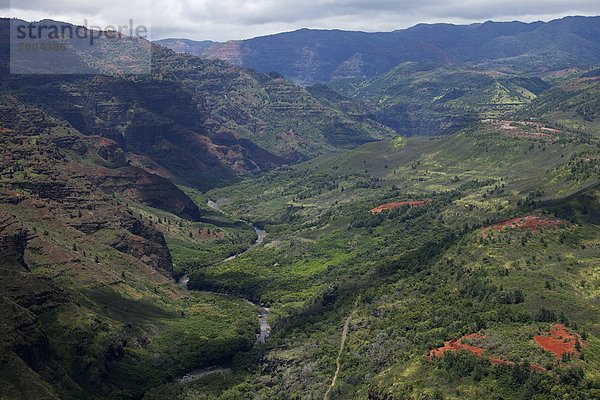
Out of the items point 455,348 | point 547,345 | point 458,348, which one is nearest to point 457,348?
point 458,348

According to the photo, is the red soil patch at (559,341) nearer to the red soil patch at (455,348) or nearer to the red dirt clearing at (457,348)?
the red dirt clearing at (457,348)

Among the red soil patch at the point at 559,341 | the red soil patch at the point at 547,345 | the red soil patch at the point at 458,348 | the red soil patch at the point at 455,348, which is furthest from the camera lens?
the red soil patch at the point at 455,348

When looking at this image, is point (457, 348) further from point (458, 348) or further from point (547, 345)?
point (547, 345)

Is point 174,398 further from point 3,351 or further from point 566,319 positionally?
point 566,319

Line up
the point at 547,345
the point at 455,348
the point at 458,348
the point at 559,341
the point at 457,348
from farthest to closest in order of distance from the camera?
the point at 455,348, the point at 457,348, the point at 458,348, the point at 559,341, the point at 547,345

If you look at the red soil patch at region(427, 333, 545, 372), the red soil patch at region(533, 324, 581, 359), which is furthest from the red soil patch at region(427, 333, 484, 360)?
the red soil patch at region(533, 324, 581, 359)

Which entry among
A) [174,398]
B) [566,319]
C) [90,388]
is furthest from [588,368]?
[90,388]

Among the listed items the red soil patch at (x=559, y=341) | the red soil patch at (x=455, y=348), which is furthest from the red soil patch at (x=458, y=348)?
the red soil patch at (x=559, y=341)

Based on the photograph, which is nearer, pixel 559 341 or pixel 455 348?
pixel 559 341

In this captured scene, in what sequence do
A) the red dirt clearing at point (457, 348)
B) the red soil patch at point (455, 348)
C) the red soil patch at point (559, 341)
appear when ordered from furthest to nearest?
A: 1. the red soil patch at point (455, 348)
2. the red dirt clearing at point (457, 348)
3. the red soil patch at point (559, 341)
